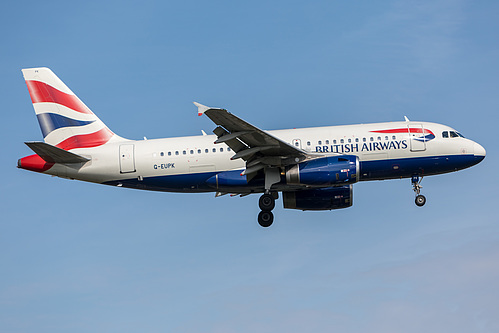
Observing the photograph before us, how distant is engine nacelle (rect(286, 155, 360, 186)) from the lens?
37906 millimetres

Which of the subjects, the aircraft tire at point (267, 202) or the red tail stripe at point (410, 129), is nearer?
the red tail stripe at point (410, 129)

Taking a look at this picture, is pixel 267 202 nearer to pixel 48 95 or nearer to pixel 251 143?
pixel 251 143

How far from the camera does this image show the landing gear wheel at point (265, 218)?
41750mm

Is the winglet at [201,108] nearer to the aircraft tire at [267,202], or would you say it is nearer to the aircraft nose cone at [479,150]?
the aircraft tire at [267,202]

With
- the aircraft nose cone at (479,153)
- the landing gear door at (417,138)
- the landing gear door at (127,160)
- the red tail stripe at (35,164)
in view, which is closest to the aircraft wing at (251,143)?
the landing gear door at (127,160)

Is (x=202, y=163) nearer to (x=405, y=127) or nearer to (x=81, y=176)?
(x=81, y=176)

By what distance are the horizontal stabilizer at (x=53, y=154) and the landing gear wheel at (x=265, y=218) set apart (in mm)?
10520

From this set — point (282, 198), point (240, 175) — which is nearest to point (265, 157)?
point (240, 175)

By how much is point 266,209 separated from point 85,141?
37.5 feet

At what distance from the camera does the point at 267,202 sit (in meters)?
41.2

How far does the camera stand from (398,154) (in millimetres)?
39812

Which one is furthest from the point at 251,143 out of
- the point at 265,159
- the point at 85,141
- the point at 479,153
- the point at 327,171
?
the point at 479,153

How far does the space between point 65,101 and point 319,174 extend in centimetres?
1633

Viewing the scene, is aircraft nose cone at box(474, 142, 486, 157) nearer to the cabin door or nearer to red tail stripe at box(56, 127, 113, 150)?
the cabin door
